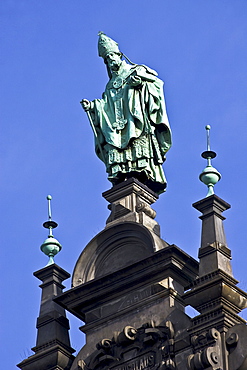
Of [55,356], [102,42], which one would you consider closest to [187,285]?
[55,356]

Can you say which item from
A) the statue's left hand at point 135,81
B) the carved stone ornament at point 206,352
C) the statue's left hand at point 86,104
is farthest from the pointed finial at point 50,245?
the carved stone ornament at point 206,352

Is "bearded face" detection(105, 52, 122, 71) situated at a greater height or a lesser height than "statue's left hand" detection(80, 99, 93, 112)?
greater

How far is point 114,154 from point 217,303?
6.00 metres

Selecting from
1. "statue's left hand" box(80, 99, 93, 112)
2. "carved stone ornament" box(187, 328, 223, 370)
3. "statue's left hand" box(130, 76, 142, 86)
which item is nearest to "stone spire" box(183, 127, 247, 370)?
"carved stone ornament" box(187, 328, 223, 370)

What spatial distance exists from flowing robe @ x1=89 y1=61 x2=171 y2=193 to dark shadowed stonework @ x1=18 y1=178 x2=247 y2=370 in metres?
0.55

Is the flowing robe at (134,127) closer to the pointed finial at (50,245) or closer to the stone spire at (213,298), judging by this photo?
the pointed finial at (50,245)

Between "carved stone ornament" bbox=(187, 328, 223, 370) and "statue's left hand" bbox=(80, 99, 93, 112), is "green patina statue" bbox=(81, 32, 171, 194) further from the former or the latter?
"carved stone ornament" bbox=(187, 328, 223, 370)

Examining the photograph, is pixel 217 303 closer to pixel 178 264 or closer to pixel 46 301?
pixel 178 264

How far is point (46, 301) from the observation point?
45906mm

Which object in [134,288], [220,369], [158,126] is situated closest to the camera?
[220,369]

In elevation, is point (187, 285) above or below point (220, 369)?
above

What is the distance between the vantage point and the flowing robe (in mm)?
46656

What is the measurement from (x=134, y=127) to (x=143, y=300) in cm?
502

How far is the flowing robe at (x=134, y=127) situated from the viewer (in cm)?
4666
